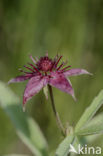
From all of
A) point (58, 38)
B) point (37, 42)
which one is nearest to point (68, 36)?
point (58, 38)

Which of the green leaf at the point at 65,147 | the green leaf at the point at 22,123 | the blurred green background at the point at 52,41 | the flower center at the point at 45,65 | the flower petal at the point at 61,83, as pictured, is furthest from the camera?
the blurred green background at the point at 52,41

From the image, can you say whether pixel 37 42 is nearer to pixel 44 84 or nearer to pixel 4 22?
pixel 4 22

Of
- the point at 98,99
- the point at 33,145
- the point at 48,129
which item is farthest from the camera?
the point at 48,129

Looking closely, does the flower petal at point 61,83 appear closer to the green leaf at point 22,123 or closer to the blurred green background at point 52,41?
the green leaf at point 22,123

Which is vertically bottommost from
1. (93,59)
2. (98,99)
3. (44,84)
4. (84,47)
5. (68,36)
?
(98,99)

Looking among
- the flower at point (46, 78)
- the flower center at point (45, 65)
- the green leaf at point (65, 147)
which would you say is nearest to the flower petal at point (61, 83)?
the flower at point (46, 78)

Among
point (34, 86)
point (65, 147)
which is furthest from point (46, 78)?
point (65, 147)

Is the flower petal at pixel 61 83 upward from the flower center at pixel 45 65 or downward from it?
downward

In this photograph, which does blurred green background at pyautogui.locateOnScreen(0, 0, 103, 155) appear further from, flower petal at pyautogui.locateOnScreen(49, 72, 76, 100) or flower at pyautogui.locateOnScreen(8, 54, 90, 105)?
flower petal at pyautogui.locateOnScreen(49, 72, 76, 100)
